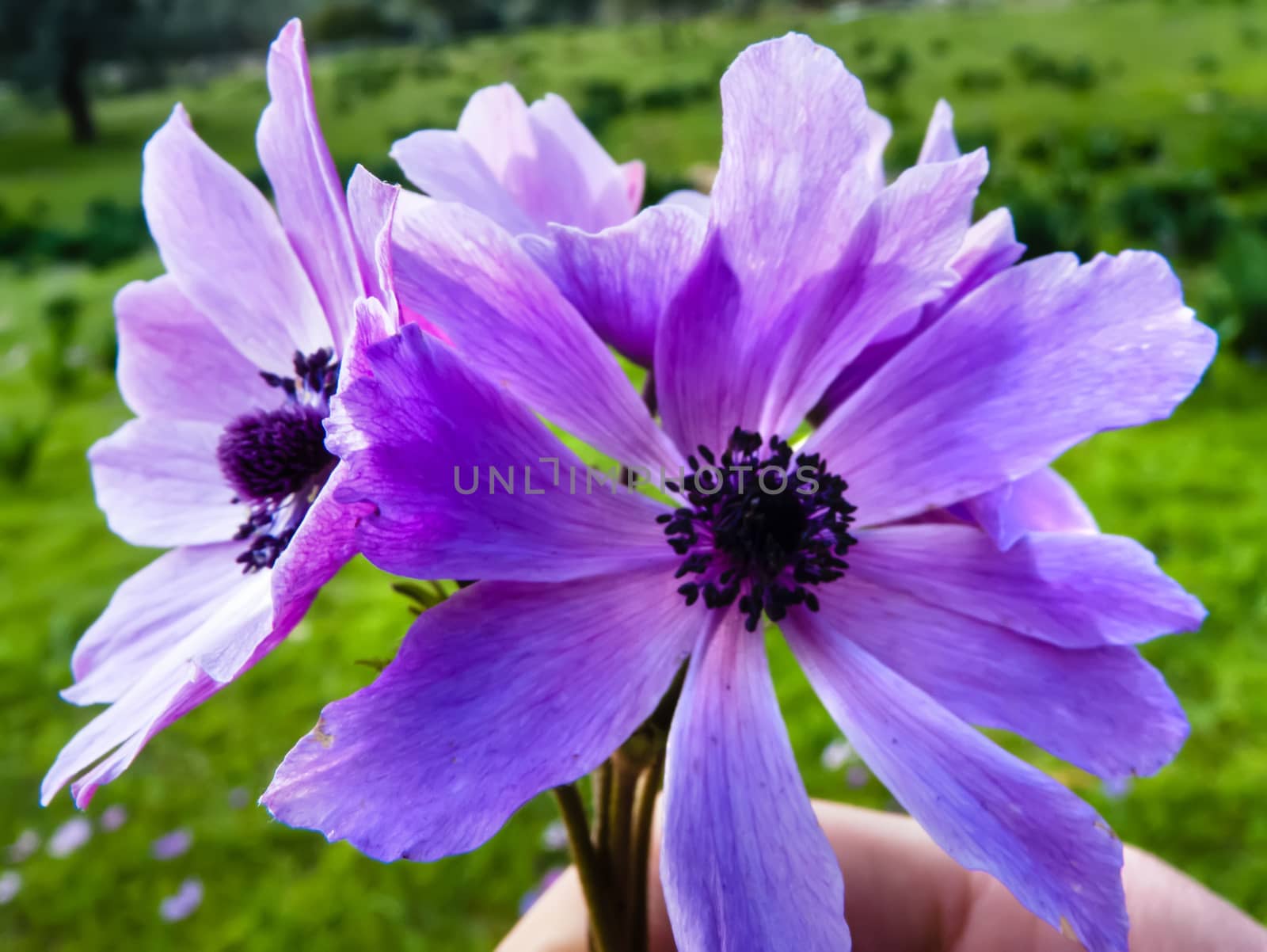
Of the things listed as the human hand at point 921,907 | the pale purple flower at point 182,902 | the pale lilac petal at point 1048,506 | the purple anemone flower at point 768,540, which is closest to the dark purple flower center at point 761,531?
the purple anemone flower at point 768,540

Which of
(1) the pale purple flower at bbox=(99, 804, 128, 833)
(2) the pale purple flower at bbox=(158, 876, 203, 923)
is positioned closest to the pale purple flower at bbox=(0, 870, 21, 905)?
(1) the pale purple flower at bbox=(99, 804, 128, 833)

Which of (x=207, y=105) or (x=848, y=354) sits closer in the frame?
(x=848, y=354)

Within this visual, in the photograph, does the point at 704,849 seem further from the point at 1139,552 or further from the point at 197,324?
the point at 197,324

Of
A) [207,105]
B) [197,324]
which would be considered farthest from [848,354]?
[207,105]

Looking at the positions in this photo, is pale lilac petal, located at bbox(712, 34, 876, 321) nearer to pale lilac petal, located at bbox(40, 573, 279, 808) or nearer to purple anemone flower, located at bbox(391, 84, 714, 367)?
purple anemone flower, located at bbox(391, 84, 714, 367)

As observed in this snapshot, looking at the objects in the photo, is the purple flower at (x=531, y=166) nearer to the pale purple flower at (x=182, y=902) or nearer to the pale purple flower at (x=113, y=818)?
the pale purple flower at (x=182, y=902)

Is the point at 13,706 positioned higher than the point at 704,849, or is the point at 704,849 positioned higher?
the point at 704,849

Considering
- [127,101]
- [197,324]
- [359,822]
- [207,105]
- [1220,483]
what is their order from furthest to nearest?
[127,101], [207,105], [1220,483], [197,324], [359,822]
